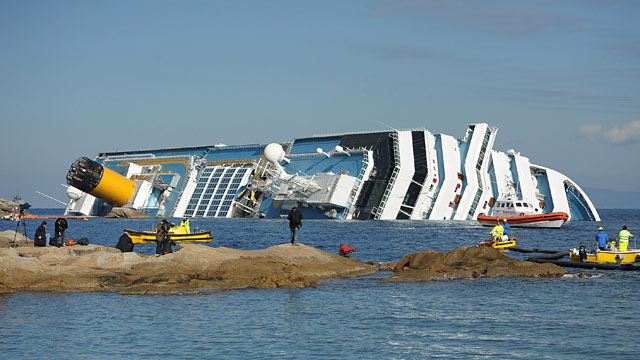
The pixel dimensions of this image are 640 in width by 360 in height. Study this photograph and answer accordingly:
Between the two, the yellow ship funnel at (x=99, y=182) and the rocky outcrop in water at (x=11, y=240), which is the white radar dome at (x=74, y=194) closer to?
the yellow ship funnel at (x=99, y=182)

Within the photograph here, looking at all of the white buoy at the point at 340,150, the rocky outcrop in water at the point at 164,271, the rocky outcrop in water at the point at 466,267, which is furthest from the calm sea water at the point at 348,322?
the white buoy at the point at 340,150

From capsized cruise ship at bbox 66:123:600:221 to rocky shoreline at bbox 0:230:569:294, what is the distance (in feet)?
140

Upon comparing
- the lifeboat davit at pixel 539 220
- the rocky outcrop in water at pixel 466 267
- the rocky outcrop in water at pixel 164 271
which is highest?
the lifeboat davit at pixel 539 220

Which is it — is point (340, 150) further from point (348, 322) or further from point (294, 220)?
point (348, 322)

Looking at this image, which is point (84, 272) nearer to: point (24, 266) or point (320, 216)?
point (24, 266)

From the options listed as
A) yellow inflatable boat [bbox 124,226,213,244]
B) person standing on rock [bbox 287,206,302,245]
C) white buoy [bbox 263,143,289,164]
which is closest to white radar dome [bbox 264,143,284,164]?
white buoy [bbox 263,143,289,164]

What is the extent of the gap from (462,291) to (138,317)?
35.7ft

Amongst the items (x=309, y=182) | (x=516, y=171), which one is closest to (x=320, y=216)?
(x=309, y=182)

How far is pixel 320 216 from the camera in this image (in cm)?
7919

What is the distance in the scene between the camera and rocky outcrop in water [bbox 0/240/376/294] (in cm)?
2584

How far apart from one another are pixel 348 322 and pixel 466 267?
11818mm

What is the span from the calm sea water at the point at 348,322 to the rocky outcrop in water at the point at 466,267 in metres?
1.32

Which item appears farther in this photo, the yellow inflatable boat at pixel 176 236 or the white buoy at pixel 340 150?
the white buoy at pixel 340 150

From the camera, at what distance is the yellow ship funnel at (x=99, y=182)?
272 ft
